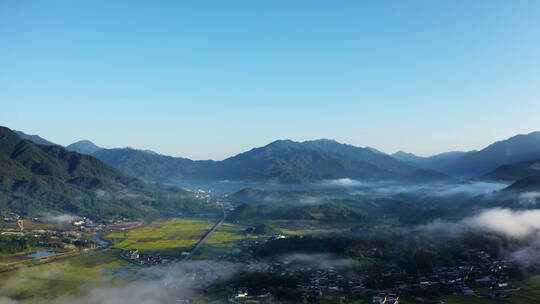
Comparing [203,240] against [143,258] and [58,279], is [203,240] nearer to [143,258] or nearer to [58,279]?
[143,258]

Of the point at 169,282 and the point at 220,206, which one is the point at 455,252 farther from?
the point at 220,206

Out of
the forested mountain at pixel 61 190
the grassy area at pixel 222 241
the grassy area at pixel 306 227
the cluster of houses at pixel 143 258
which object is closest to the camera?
the cluster of houses at pixel 143 258

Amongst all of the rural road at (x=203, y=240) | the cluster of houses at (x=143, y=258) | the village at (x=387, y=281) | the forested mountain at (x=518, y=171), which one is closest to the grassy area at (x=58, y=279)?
the cluster of houses at (x=143, y=258)

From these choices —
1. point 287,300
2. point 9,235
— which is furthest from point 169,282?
point 9,235

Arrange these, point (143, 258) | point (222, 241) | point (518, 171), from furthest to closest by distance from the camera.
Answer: point (518, 171), point (222, 241), point (143, 258)

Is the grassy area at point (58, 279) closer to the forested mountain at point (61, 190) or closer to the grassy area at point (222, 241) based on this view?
the grassy area at point (222, 241)

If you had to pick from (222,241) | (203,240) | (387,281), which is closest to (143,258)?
(203,240)
